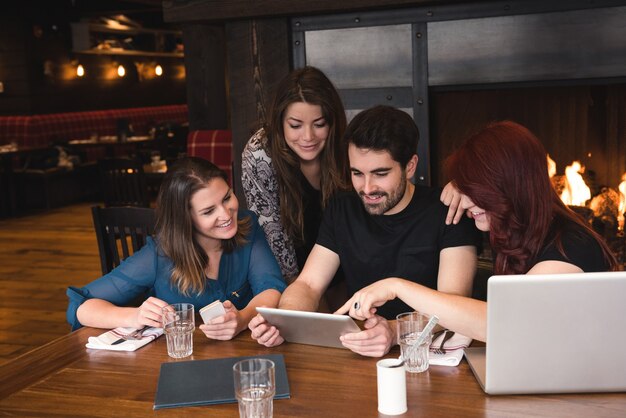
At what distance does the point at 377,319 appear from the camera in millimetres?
1828

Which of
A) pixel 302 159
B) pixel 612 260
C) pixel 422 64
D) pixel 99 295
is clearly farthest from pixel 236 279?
pixel 422 64

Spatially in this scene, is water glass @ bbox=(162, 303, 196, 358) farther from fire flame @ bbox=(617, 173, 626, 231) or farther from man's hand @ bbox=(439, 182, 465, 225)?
fire flame @ bbox=(617, 173, 626, 231)

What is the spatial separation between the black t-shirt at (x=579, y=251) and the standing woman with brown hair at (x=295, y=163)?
107 cm

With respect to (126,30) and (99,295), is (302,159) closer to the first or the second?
(99,295)

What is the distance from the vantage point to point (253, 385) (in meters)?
1.42

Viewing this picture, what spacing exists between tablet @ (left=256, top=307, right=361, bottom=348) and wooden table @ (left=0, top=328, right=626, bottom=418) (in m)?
0.02

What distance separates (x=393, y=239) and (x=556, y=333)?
895mm

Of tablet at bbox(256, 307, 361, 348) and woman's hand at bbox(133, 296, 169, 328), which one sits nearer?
tablet at bbox(256, 307, 361, 348)

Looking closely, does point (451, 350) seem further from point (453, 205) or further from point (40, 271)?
point (40, 271)

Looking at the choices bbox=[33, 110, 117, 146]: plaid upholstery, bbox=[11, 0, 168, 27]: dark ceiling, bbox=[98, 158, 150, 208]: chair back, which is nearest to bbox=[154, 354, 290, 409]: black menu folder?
bbox=[98, 158, 150, 208]: chair back

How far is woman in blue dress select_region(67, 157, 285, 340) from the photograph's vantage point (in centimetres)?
226

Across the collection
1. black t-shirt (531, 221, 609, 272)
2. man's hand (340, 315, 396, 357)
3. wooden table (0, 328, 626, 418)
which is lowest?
wooden table (0, 328, 626, 418)

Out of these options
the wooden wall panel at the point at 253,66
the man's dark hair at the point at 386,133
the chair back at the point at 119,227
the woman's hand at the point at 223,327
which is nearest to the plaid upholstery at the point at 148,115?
the wooden wall panel at the point at 253,66

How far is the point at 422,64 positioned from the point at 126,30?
9.53 m
